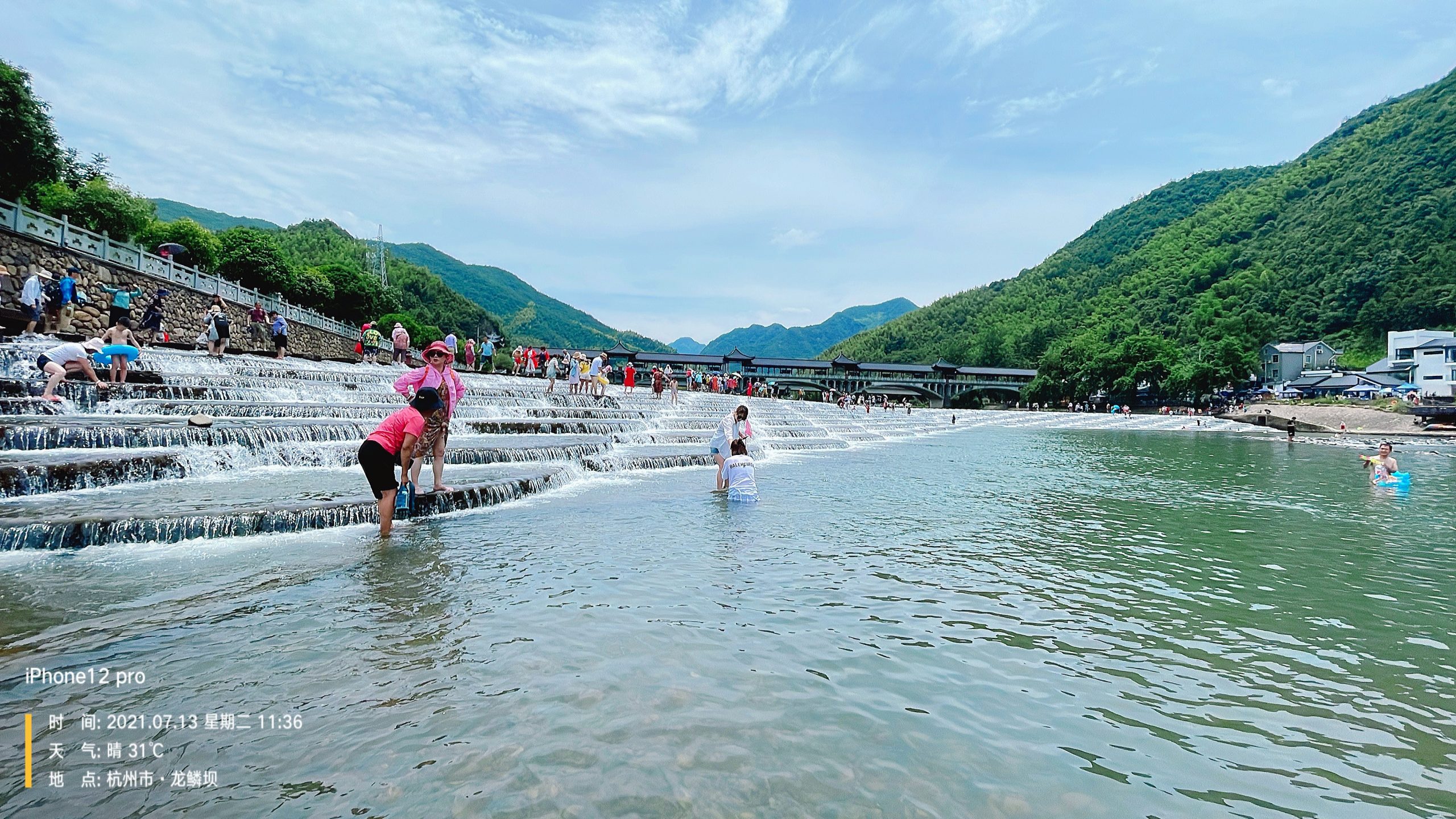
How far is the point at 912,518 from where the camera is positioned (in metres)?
9.52

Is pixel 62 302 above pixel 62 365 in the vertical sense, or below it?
above

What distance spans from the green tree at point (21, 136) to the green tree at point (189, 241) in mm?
15422

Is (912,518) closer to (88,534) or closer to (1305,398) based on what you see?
(88,534)

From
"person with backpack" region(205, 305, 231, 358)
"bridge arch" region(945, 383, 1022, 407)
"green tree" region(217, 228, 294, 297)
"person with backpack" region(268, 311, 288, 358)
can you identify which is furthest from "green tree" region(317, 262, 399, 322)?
"bridge arch" region(945, 383, 1022, 407)

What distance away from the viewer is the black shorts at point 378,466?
702 cm

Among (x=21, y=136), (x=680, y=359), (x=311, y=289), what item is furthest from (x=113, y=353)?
(x=680, y=359)

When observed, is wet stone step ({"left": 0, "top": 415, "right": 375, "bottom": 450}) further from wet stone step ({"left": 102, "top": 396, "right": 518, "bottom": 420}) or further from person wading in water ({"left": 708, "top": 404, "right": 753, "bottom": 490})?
person wading in water ({"left": 708, "top": 404, "right": 753, "bottom": 490})

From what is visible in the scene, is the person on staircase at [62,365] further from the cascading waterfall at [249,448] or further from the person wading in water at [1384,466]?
the person wading in water at [1384,466]

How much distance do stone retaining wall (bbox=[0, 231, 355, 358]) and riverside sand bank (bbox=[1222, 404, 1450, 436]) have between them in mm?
57578

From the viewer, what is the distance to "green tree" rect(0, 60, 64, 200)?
74.1 ft

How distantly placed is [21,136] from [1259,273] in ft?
409

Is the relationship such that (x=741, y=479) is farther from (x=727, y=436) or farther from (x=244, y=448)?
(x=244, y=448)

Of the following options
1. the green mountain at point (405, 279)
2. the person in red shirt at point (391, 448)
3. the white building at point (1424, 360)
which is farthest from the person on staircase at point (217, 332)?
the white building at point (1424, 360)

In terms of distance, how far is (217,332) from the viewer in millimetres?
18281
